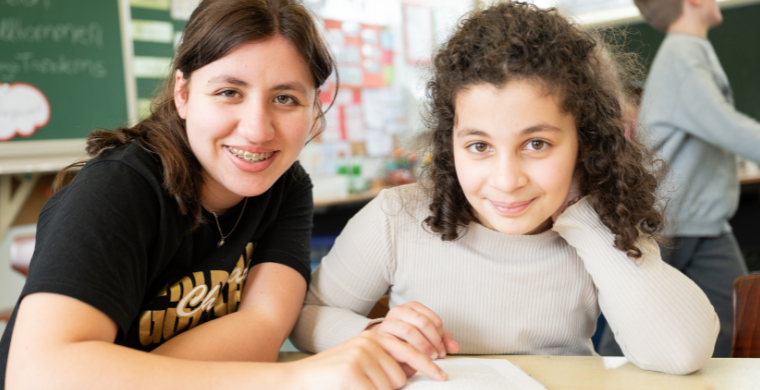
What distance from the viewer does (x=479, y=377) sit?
71 centimetres

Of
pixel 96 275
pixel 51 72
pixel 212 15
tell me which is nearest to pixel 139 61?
pixel 51 72

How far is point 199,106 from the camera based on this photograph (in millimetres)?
849

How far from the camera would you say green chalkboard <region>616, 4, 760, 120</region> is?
3262 millimetres

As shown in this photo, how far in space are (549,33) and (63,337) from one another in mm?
772

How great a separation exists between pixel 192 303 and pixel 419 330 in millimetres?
357

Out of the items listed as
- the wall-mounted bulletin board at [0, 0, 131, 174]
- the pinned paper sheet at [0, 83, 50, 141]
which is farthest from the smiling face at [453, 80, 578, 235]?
the pinned paper sheet at [0, 83, 50, 141]

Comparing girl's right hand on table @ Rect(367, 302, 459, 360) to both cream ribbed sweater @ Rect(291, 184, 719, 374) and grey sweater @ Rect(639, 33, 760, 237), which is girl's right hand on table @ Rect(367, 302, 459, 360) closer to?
cream ribbed sweater @ Rect(291, 184, 719, 374)

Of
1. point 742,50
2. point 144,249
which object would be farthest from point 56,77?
point 742,50

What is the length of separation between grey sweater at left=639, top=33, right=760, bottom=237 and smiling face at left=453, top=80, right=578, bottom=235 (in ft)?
3.33

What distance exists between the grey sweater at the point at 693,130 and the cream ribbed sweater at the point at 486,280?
2.92 feet

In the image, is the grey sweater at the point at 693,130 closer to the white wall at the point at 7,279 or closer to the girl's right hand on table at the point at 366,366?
the girl's right hand on table at the point at 366,366

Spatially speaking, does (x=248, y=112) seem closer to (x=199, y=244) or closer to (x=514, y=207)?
(x=199, y=244)

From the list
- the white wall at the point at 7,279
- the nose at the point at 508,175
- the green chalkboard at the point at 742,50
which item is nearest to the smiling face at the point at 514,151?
the nose at the point at 508,175

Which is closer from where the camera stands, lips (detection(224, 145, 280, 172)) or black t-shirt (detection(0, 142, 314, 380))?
black t-shirt (detection(0, 142, 314, 380))
